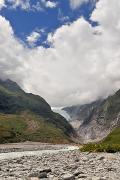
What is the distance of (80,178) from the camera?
25.4 m

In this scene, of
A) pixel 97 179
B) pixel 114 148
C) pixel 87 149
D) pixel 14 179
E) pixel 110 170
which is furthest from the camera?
pixel 87 149

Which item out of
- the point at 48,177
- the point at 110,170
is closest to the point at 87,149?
the point at 110,170

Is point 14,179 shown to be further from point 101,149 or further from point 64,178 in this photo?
point 101,149

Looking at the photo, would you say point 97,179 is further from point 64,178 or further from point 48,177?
point 48,177

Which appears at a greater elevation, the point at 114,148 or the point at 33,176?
the point at 114,148

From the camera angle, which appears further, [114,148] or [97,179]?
[114,148]

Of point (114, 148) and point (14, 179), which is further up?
point (114, 148)

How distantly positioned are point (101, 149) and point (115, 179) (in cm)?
A: 5382

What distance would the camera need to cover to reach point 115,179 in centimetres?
2558

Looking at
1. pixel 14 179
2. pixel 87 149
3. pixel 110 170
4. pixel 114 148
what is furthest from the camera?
pixel 87 149

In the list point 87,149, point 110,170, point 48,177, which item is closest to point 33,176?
point 48,177

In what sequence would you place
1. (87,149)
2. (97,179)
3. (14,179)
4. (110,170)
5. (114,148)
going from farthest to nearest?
(87,149) < (114,148) < (110,170) < (14,179) < (97,179)

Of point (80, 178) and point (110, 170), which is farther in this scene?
point (110, 170)

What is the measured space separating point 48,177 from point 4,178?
315 cm
